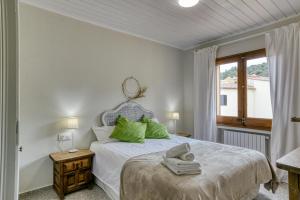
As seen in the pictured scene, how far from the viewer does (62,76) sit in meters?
2.96

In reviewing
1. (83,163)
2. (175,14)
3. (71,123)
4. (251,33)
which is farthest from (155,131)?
(251,33)

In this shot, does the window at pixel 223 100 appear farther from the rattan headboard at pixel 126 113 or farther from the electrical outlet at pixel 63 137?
the electrical outlet at pixel 63 137

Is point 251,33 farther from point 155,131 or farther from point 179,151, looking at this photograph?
point 179,151

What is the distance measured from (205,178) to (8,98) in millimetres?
1560

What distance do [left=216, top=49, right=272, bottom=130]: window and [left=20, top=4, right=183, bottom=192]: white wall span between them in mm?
1693

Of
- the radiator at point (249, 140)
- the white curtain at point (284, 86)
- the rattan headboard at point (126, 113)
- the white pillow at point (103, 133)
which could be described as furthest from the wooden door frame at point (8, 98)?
the radiator at point (249, 140)

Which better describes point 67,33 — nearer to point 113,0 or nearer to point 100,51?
point 100,51

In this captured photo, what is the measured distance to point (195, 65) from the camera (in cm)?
434

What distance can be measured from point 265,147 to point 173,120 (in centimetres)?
196

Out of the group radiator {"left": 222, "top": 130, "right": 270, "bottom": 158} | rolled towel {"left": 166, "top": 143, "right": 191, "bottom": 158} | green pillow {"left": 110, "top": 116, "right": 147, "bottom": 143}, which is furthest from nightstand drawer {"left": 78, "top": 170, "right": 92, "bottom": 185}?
radiator {"left": 222, "top": 130, "right": 270, "bottom": 158}

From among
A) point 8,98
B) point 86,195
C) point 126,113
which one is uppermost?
point 8,98

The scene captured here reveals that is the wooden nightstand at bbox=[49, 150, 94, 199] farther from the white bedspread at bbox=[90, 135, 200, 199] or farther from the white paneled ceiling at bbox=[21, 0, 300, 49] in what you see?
the white paneled ceiling at bbox=[21, 0, 300, 49]

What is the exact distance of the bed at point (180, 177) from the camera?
1618 mm

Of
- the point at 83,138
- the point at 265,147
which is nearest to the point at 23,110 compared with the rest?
the point at 83,138
